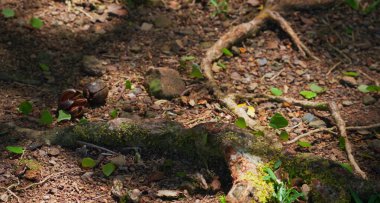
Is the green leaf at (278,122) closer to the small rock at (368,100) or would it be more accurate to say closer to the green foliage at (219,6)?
the small rock at (368,100)

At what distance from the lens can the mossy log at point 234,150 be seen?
2680 mm

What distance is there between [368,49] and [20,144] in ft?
A: 10.8

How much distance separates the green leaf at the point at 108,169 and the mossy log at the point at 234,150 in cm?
21

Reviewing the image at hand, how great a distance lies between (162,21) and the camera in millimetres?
4676

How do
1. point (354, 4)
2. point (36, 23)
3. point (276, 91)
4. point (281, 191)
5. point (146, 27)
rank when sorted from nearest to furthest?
point (281, 191) → point (276, 91) → point (36, 23) → point (146, 27) → point (354, 4)

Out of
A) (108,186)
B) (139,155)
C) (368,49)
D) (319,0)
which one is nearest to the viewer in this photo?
(108,186)

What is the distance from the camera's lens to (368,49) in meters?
4.41

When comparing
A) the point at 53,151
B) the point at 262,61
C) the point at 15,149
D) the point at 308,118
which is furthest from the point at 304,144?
the point at 15,149

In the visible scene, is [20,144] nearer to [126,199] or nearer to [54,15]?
[126,199]

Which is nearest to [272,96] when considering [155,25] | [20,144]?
[155,25]

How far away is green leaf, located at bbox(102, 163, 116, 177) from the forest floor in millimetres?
38

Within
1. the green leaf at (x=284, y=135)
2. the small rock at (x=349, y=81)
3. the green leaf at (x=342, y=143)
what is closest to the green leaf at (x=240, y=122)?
the green leaf at (x=284, y=135)

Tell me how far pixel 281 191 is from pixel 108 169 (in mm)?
1081

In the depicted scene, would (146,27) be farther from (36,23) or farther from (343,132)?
(343,132)
